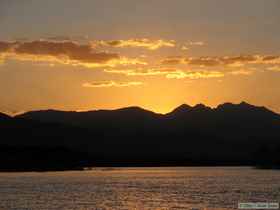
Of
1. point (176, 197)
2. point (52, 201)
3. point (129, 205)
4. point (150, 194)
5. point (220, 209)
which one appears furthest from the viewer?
point (150, 194)

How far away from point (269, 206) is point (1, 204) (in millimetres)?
39524

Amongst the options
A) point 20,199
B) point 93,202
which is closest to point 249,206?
point 93,202

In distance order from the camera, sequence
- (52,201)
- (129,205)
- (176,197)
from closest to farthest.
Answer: (129,205) < (52,201) < (176,197)

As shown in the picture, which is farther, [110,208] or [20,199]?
[20,199]

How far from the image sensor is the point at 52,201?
102062mm

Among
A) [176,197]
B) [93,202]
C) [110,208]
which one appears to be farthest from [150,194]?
[110,208]

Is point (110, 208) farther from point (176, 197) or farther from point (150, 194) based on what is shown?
point (150, 194)

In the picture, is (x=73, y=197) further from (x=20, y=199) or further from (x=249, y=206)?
(x=249, y=206)

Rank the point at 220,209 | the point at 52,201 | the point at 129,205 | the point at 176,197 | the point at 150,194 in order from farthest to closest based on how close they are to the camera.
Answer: the point at 150,194 → the point at 176,197 → the point at 52,201 → the point at 129,205 → the point at 220,209

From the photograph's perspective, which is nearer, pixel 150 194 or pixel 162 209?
pixel 162 209

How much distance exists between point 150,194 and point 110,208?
2846 centimetres

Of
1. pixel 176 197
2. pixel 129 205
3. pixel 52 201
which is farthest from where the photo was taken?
pixel 176 197

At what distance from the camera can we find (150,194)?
118m

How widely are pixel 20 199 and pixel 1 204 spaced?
9.28 metres
